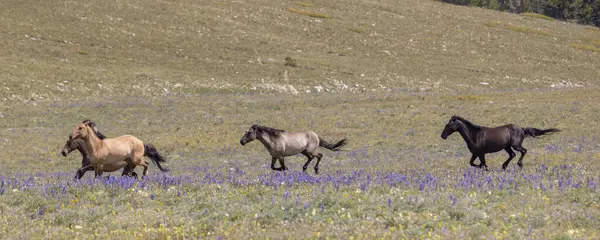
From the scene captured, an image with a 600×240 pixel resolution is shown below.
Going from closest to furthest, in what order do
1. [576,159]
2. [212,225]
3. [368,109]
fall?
[212,225] → [576,159] → [368,109]

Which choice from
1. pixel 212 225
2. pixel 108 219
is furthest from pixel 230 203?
pixel 108 219

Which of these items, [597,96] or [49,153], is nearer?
[49,153]

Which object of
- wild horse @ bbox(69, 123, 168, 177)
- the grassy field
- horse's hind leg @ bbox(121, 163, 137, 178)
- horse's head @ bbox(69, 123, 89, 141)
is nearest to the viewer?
the grassy field

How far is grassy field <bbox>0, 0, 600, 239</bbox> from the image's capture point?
9.75m

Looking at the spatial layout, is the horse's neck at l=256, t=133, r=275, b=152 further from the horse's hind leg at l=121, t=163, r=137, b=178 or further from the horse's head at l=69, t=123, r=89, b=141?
the horse's head at l=69, t=123, r=89, b=141

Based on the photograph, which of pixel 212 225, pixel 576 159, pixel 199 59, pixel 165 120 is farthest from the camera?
pixel 199 59

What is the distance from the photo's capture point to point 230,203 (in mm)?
10688

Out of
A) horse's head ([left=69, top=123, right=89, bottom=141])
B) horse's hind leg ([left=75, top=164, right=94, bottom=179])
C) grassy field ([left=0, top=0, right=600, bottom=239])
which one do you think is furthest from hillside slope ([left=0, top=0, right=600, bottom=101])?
horse's head ([left=69, top=123, right=89, bottom=141])

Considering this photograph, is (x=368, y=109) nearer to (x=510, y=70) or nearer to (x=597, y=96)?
(x=597, y=96)

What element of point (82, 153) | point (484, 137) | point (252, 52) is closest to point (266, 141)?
point (82, 153)

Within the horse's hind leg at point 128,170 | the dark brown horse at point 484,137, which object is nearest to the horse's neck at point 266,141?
the horse's hind leg at point 128,170

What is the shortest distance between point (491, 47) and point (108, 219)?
80879 millimetres

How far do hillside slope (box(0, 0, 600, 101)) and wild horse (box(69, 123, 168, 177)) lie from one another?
96.4 feet

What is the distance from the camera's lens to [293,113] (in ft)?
122
